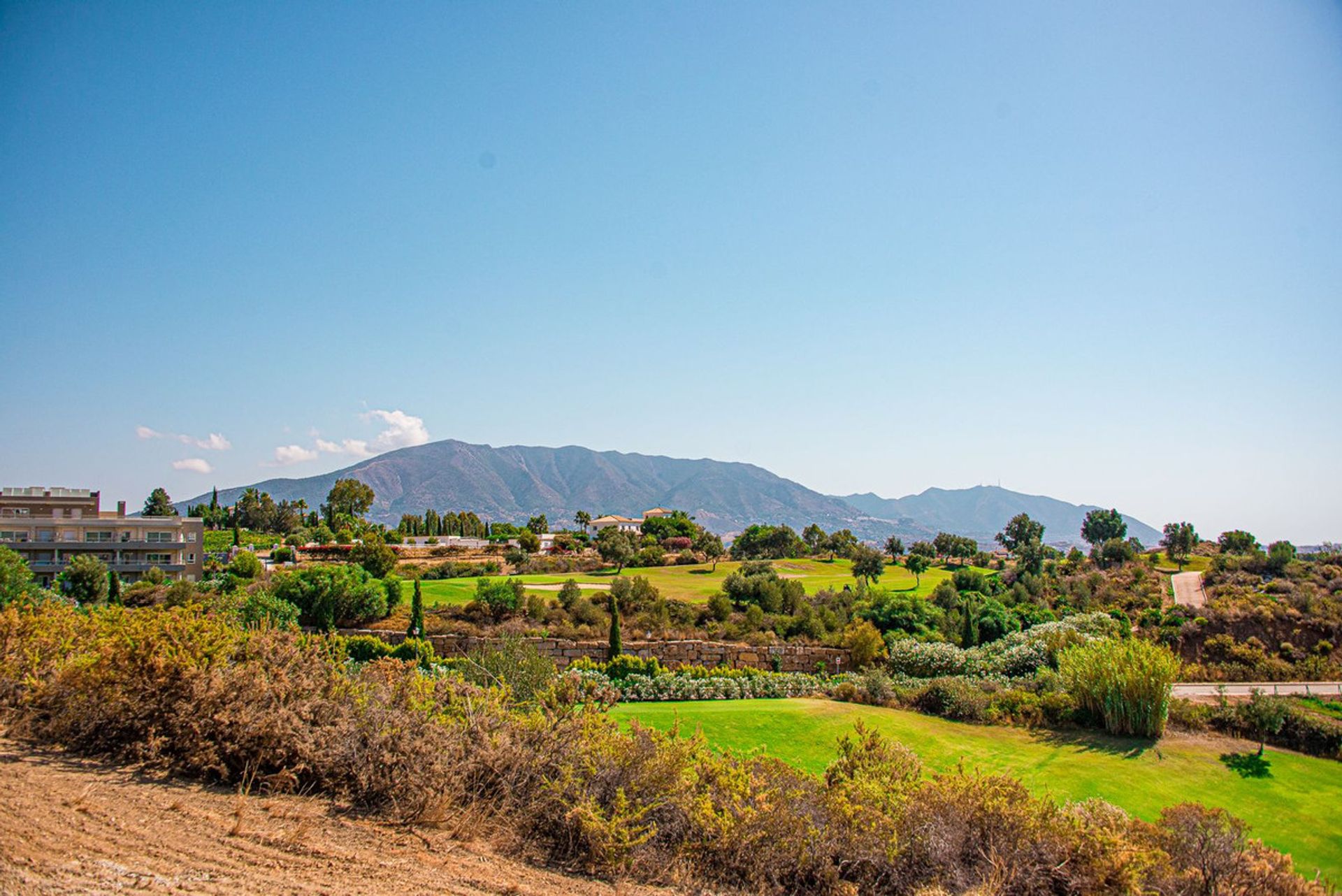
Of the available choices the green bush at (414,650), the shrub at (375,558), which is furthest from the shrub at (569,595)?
the shrub at (375,558)

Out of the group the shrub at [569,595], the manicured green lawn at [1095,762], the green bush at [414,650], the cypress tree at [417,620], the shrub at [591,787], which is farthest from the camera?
the shrub at [569,595]

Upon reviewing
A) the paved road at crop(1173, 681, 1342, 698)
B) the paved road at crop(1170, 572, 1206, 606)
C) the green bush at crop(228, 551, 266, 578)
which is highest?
the green bush at crop(228, 551, 266, 578)

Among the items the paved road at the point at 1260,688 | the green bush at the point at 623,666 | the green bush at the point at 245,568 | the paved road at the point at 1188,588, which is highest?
the green bush at the point at 245,568

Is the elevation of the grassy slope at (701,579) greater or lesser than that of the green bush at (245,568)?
lesser

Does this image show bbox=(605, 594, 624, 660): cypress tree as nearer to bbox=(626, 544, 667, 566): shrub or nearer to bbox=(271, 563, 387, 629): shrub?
bbox=(271, 563, 387, 629): shrub

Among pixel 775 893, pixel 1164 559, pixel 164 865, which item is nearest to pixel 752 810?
pixel 775 893

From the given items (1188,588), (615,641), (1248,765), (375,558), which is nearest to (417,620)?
(615,641)

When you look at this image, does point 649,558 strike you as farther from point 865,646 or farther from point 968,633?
point 865,646

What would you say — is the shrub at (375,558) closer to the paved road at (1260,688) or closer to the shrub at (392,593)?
the shrub at (392,593)

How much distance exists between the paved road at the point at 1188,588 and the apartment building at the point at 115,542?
1851 inches

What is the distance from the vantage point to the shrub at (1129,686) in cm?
1427

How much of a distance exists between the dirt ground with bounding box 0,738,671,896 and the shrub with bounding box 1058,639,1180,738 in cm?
1332

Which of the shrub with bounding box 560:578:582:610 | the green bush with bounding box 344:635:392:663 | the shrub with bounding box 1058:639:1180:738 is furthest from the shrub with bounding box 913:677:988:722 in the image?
the green bush with bounding box 344:635:392:663

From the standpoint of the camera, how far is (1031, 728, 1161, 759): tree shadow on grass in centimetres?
1369
